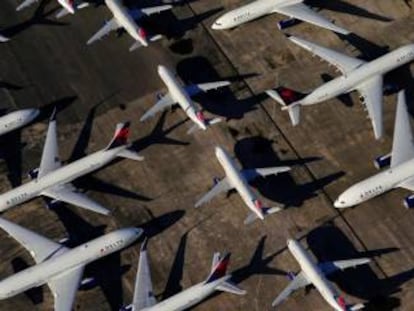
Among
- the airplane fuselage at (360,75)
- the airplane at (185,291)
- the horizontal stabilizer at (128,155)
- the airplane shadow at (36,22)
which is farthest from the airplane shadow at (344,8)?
the airplane at (185,291)

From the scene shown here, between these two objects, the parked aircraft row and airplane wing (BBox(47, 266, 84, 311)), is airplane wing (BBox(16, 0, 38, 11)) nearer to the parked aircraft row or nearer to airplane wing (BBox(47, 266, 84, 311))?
the parked aircraft row

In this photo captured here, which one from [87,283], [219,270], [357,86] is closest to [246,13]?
[357,86]

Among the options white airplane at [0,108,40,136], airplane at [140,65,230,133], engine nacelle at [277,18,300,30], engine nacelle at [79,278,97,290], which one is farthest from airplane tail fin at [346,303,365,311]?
white airplane at [0,108,40,136]

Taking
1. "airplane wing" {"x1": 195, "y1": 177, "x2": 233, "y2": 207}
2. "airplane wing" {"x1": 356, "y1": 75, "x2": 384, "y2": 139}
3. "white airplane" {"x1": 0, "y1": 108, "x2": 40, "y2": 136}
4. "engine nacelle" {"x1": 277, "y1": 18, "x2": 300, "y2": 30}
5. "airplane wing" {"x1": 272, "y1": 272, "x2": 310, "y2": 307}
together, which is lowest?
"airplane wing" {"x1": 272, "y1": 272, "x2": 310, "y2": 307}

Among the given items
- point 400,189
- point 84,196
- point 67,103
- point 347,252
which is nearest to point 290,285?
point 347,252

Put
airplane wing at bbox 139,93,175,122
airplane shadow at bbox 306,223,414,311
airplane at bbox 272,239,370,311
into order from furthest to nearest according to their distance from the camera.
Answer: airplane wing at bbox 139,93,175,122, airplane shadow at bbox 306,223,414,311, airplane at bbox 272,239,370,311

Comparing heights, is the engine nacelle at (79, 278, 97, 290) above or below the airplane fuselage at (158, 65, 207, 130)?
below
